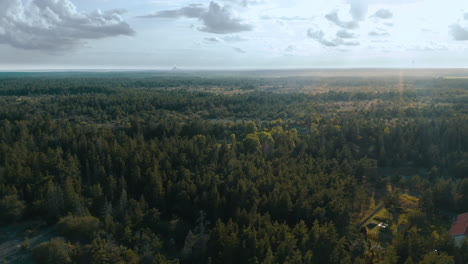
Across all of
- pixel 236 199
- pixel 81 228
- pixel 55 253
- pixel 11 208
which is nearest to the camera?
pixel 55 253

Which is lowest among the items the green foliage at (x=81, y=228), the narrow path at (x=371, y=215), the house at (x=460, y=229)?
the narrow path at (x=371, y=215)

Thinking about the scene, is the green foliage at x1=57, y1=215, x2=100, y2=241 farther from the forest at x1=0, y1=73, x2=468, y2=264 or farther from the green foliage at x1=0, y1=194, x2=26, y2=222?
the green foliage at x1=0, y1=194, x2=26, y2=222

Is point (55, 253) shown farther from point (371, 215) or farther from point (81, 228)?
point (371, 215)

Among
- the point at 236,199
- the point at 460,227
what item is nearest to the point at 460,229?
the point at 460,227

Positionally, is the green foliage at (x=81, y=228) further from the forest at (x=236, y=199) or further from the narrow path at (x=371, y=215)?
the narrow path at (x=371, y=215)

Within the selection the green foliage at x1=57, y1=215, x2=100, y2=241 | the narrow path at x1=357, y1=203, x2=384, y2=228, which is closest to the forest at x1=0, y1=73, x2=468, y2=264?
the green foliage at x1=57, y1=215, x2=100, y2=241

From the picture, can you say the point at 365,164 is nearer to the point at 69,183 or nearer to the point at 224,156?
the point at 224,156

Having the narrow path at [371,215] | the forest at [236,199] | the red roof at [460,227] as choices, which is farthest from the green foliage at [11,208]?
the red roof at [460,227]
